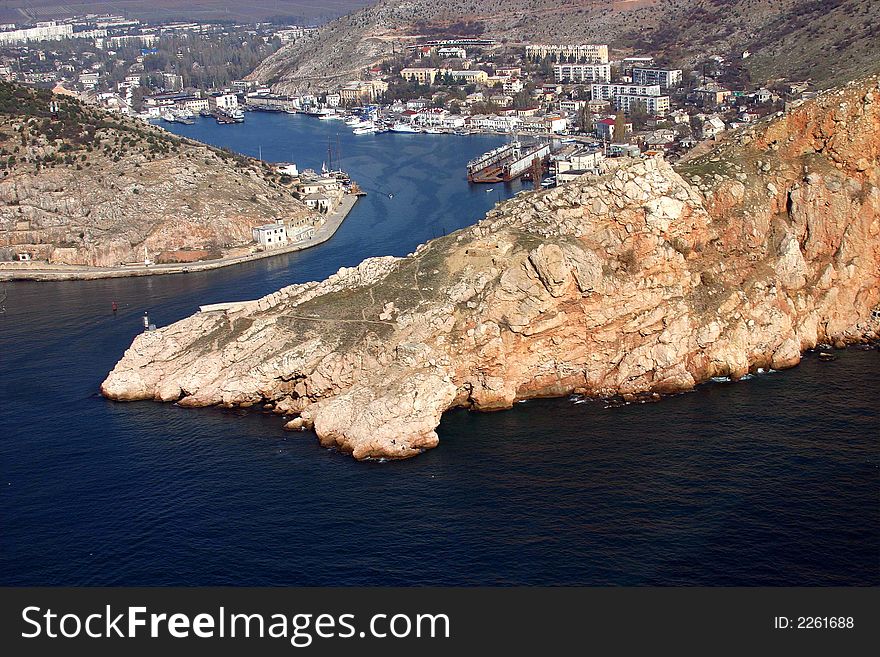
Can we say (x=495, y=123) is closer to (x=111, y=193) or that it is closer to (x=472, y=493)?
(x=111, y=193)

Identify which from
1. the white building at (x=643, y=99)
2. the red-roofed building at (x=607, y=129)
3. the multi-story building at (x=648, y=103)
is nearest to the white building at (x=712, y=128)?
the red-roofed building at (x=607, y=129)

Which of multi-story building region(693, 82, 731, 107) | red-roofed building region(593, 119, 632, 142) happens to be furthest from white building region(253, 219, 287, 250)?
multi-story building region(693, 82, 731, 107)

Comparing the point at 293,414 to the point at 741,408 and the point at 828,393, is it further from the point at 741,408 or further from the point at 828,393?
the point at 828,393

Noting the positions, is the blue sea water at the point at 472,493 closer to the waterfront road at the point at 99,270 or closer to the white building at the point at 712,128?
the waterfront road at the point at 99,270

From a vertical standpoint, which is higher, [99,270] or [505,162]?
[505,162]

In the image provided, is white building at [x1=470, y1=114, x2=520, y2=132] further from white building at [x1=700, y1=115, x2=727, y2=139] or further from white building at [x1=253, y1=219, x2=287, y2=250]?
white building at [x1=253, y1=219, x2=287, y2=250]

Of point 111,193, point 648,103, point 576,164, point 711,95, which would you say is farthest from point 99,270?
point 711,95

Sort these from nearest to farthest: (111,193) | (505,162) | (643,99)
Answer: (111,193) < (505,162) < (643,99)
